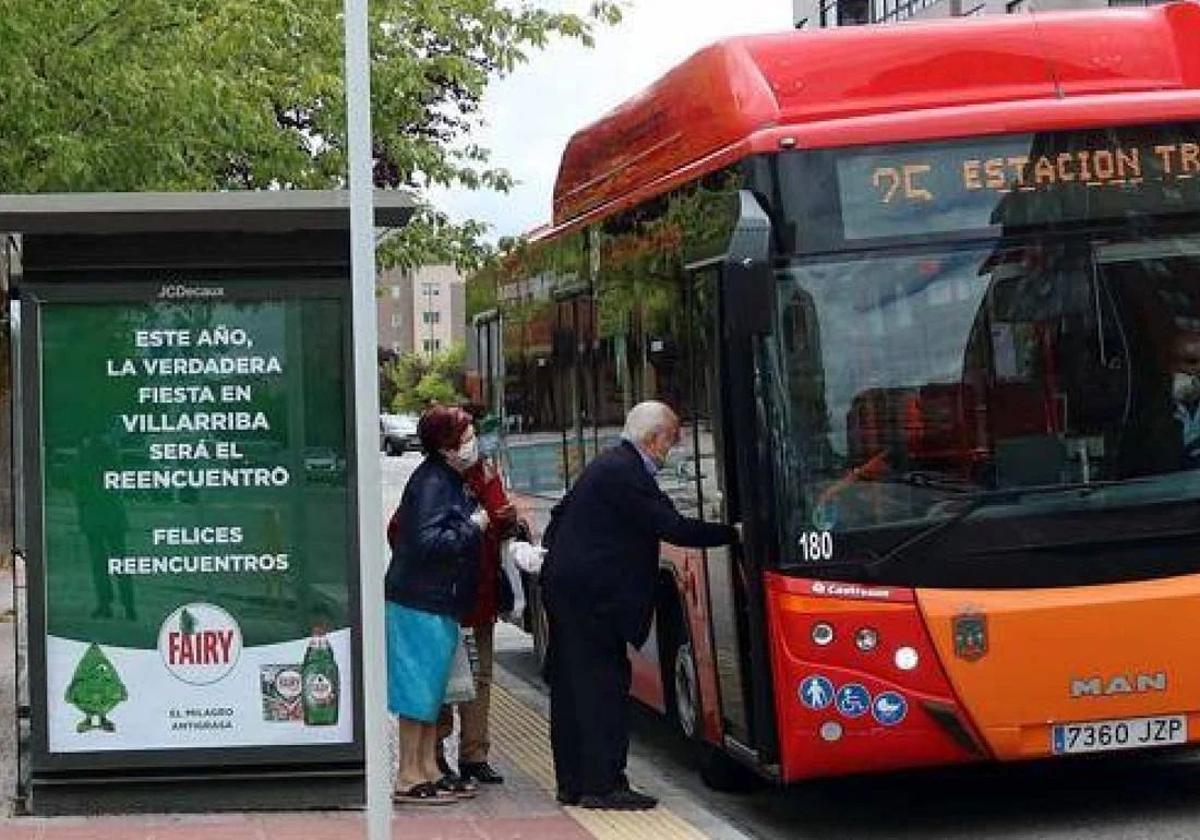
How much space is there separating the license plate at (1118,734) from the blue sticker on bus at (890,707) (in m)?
0.60

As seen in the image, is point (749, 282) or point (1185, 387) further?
point (1185, 387)

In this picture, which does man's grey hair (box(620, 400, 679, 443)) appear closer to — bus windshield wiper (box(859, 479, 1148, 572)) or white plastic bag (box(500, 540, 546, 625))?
white plastic bag (box(500, 540, 546, 625))

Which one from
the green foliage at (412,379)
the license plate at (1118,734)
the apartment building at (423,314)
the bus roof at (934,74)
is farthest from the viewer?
the apartment building at (423,314)

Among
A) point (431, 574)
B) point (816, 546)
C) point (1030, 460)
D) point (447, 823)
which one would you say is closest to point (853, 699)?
point (816, 546)

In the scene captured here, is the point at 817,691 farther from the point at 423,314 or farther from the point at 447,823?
the point at 423,314

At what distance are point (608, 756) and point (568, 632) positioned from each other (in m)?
0.55

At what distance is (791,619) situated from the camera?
7.36 meters

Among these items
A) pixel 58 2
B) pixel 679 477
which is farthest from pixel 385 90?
pixel 679 477

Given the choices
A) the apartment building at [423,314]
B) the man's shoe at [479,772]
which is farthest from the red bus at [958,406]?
the apartment building at [423,314]

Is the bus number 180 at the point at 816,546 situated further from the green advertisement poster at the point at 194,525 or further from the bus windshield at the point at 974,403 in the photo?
the green advertisement poster at the point at 194,525

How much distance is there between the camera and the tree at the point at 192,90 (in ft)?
36.8

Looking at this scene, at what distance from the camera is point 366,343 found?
18.0ft

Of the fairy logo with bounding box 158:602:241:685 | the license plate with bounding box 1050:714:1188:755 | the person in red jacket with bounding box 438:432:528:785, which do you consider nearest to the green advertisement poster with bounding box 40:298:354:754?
the fairy logo with bounding box 158:602:241:685

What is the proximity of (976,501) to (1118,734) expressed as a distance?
1.06 m
